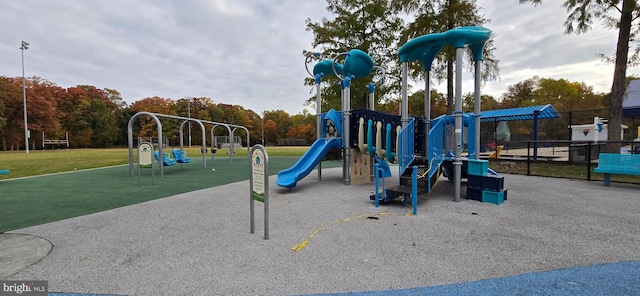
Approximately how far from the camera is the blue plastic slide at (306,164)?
719cm

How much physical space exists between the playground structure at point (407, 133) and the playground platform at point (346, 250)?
755 millimetres

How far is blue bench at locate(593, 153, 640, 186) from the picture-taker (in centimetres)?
665

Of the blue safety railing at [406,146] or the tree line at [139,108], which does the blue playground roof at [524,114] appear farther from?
the blue safety railing at [406,146]

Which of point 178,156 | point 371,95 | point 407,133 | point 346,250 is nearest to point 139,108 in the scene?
point 178,156

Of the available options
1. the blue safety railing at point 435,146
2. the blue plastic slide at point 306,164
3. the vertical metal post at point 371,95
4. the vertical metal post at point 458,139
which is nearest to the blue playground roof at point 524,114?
the vertical metal post at point 371,95

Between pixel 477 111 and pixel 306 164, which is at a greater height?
pixel 477 111

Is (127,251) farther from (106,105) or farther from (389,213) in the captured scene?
(106,105)

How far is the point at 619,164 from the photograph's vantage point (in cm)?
697

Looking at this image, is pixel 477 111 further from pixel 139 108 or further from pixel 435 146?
pixel 139 108

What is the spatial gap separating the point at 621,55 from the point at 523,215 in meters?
10.2

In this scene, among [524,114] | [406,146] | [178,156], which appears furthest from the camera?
[524,114]

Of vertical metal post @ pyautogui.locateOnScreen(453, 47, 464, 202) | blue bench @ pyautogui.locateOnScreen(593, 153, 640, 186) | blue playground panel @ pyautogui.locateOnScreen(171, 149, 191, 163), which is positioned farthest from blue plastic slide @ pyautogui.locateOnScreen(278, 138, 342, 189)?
blue bench @ pyautogui.locateOnScreen(593, 153, 640, 186)

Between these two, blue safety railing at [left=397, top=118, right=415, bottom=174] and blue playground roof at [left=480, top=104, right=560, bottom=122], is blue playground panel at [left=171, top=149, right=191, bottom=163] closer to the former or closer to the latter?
blue safety railing at [left=397, top=118, right=415, bottom=174]

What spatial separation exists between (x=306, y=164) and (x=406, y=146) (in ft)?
9.01
